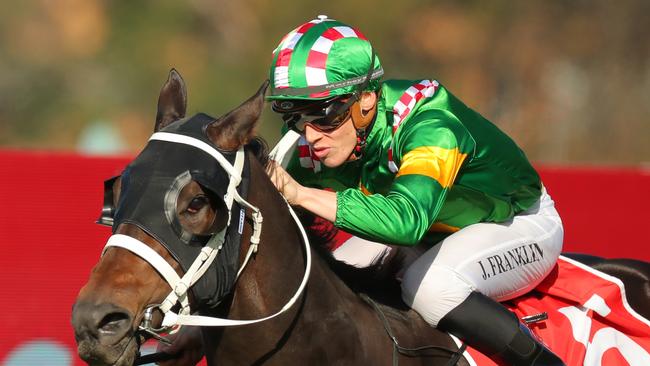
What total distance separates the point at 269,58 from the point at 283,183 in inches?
697

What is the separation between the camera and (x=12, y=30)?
21797 mm

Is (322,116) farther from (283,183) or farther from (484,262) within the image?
(484,262)

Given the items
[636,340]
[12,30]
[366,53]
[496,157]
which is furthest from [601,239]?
[12,30]

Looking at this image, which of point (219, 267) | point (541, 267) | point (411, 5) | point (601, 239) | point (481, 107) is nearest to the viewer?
point (219, 267)

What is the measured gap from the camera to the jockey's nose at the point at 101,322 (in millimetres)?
2557

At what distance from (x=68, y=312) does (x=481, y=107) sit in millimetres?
13903

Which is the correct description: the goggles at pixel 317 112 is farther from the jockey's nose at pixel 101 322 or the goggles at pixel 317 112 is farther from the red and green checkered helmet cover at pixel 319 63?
the jockey's nose at pixel 101 322

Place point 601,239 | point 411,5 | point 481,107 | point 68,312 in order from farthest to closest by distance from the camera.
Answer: point 411,5 < point 481,107 < point 601,239 < point 68,312

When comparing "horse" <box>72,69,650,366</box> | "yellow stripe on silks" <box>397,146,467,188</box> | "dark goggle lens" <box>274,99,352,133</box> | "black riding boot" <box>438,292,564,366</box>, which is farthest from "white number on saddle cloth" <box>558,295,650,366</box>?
"dark goggle lens" <box>274,99,352,133</box>

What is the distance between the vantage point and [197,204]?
9.09ft

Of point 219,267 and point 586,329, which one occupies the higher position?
point 219,267

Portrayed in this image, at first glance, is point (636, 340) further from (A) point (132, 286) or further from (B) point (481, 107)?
(B) point (481, 107)

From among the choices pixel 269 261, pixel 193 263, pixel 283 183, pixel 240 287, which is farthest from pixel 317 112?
pixel 193 263

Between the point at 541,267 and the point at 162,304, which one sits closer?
the point at 162,304
